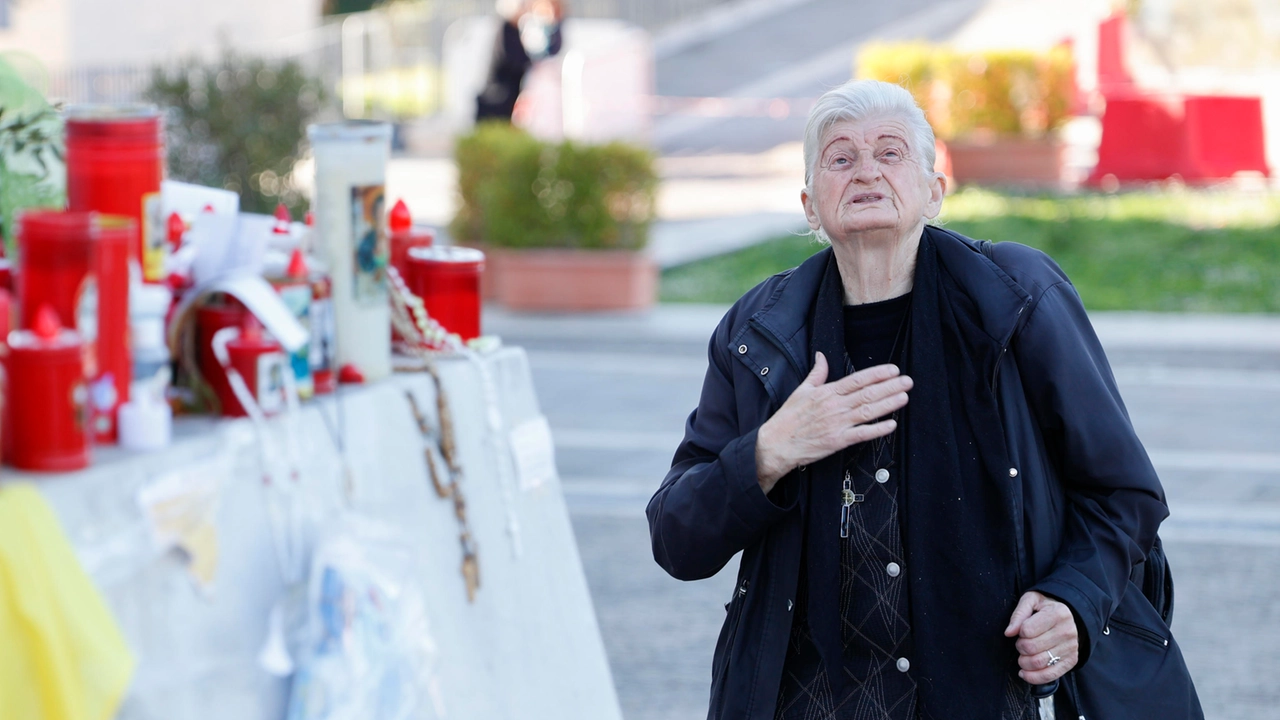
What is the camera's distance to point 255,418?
225 cm

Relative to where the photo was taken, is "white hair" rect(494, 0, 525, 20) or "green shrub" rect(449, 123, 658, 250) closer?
"green shrub" rect(449, 123, 658, 250)

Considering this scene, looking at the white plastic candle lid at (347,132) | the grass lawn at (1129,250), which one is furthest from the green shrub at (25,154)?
the grass lawn at (1129,250)

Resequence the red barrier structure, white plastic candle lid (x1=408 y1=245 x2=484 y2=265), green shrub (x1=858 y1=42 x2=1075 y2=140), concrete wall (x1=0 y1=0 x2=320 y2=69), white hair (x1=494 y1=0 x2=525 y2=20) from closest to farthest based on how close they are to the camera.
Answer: white plastic candle lid (x1=408 y1=245 x2=484 y2=265) < white hair (x1=494 y1=0 x2=525 y2=20) < the red barrier structure < green shrub (x1=858 y1=42 x2=1075 y2=140) < concrete wall (x1=0 y1=0 x2=320 y2=69)

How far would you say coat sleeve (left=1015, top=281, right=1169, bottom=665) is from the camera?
2.58m

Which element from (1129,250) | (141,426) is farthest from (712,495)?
(1129,250)

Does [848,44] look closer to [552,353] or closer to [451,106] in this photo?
[451,106]

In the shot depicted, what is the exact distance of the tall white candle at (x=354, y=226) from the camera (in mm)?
2496

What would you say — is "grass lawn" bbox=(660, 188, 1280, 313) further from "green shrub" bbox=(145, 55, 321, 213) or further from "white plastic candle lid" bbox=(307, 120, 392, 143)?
"white plastic candle lid" bbox=(307, 120, 392, 143)

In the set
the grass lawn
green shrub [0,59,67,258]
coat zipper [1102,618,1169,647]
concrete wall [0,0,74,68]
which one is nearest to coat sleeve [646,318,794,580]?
coat zipper [1102,618,1169,647]

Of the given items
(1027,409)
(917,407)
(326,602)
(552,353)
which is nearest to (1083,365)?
(1027,409)

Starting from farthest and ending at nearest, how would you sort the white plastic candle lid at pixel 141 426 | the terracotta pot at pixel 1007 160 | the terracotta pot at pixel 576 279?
the terracotta pot at pixel 1007 160, the terracotta pot at pixel 576 279, the white plastic candle lid at pixel 141 426

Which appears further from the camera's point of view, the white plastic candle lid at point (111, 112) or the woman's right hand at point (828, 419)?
the woman's right hand at point (828, 419)

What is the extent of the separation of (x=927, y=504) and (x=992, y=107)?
16478mm

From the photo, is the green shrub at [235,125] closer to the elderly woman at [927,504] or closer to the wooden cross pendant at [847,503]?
the elderly woman at [927,504]
